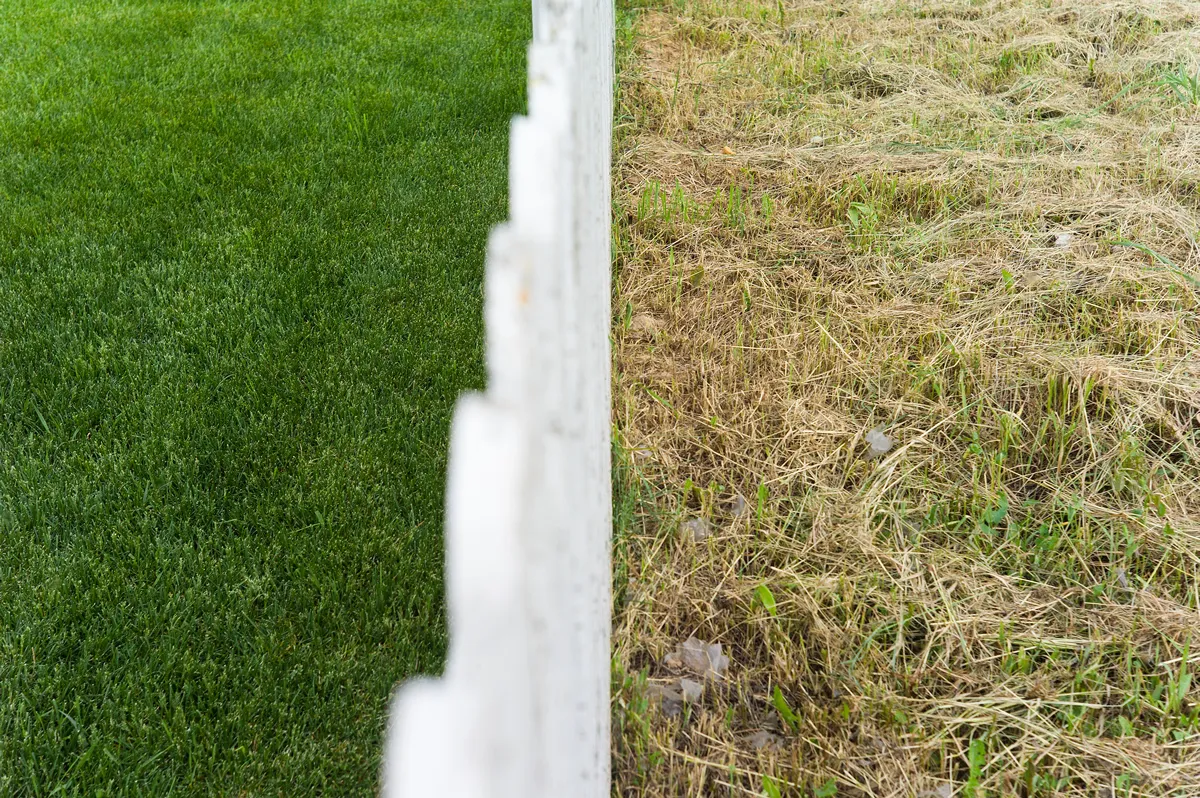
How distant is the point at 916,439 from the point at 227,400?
1.85 meters

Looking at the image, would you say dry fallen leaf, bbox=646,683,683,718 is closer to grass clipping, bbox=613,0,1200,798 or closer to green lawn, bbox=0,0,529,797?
grass clipping, bbox=613,0,1200,798

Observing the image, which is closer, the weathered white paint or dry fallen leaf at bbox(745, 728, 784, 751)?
the weathered white paint

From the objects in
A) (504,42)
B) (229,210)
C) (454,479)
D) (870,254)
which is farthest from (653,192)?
(454,479)

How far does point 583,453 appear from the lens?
3.08ft

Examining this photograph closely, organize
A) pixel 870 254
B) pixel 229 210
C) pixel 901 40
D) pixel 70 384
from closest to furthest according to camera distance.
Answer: pixel 70 384 → pixel 870 254 → pixel 229 210 → pixel 901 40

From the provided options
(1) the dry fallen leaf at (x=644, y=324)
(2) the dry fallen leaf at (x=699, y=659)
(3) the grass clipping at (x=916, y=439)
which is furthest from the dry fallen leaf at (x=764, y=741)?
(1) the dry fallen leaf at (x=644, y=324)

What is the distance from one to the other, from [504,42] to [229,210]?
226 cm

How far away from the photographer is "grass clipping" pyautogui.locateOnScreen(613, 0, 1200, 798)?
5.28ft

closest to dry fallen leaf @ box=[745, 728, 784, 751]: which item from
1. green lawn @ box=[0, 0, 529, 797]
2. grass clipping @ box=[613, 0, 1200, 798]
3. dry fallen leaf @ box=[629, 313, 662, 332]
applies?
grass clipping @ box=[613, 0, 1200, 798]

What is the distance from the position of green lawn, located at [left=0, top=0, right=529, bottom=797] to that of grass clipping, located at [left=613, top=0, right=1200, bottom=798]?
0.58m

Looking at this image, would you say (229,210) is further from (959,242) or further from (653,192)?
(959,242)

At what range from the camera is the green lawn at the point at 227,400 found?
1683 mm

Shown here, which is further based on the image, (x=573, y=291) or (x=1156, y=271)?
(x=1156, y=271)

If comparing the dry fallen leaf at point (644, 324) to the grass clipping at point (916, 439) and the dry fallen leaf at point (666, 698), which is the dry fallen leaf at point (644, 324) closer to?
the grass clipping at point (916, 439)
